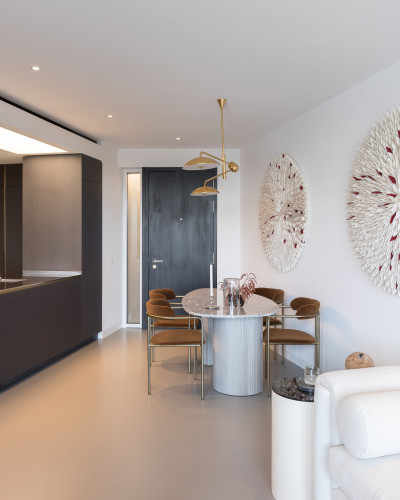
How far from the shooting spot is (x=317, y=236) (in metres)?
4.57

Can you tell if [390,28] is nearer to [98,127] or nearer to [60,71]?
[60,71]

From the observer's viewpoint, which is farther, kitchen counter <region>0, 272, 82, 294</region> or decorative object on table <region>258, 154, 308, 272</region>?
decorative object on table <region>258, 154, 308, 272</region>

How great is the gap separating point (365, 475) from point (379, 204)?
7.31ft

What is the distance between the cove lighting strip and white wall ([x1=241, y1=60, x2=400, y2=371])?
2.82 meters

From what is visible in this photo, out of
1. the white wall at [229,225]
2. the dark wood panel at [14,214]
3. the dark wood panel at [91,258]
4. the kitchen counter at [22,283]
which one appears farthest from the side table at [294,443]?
the dark wood panel at [14,214]

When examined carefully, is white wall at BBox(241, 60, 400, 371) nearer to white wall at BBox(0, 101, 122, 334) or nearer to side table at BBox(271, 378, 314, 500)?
side table at BBox(271, 378, 314, 500)

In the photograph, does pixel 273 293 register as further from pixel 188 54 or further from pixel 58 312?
pixel 188 54

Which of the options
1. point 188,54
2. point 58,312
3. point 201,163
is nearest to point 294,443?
point 188,54

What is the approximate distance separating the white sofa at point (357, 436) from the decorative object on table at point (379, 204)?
1433 millimetres

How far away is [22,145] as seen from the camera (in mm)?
5242

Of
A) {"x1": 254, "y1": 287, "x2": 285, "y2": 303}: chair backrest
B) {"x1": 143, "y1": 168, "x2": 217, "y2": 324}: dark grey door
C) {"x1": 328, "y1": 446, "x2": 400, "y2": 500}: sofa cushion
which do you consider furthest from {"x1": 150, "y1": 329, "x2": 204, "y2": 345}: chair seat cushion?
{"x1": 143, "y1": 168, "x2": 217, "y2": 324}: dark grey door

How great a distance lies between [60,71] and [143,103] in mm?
1037

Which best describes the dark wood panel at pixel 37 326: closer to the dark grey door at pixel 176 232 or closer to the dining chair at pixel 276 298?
the dark grey door at pixel 176 232

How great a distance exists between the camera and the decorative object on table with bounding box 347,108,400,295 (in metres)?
3.29
